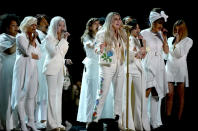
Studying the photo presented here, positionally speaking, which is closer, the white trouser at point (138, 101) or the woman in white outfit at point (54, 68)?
the woman in white outfit at point (54, 68)

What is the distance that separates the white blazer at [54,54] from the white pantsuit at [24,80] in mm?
207

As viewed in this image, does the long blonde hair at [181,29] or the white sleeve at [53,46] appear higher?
the long blonde hair at [181,29]

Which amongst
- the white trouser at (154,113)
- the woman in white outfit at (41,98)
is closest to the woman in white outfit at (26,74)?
the woman in white outfit at (41,98)

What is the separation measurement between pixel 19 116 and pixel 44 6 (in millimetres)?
3074

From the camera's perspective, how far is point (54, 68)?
707cm

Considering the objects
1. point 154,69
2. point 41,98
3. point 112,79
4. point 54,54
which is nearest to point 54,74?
point 54,54

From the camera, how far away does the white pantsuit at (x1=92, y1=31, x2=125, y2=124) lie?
700 centimetres

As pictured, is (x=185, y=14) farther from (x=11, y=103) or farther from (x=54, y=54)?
(x=11, y=103)

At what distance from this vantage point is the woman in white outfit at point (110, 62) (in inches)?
276

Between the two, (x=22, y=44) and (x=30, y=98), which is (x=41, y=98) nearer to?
(x=30, y=98)

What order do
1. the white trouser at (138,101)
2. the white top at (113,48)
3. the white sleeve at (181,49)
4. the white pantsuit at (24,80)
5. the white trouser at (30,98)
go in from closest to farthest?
the white pantsuit at (24,80) → the white trouser at (30,98) → the white top at (113,48) → the white trouser at (138,101) → the white sleeve at (181,49)

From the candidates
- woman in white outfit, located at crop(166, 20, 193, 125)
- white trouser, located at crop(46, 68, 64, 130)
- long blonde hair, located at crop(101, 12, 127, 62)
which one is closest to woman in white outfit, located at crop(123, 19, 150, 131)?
long blonde hair, located at crop(101, 12, 127, 62)

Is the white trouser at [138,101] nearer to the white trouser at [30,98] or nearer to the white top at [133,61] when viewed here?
the white top at [133,61]

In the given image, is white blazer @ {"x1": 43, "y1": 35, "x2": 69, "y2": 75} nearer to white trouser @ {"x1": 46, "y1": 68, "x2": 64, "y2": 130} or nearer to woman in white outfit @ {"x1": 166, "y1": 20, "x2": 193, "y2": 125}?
white trouser @ {"x1": 46, "y1": 68, "x2": 64, "y2": 130}
